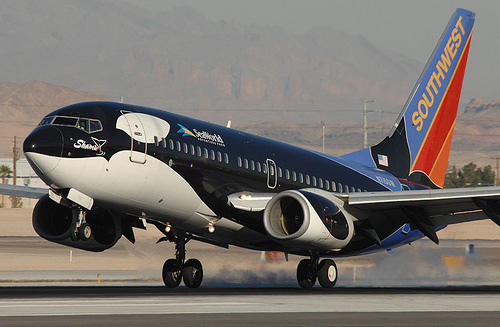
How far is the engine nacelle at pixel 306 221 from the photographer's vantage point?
84.3ft

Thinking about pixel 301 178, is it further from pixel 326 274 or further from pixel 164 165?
pixel 164 165

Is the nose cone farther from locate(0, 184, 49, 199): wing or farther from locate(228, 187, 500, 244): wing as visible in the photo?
locate(0, 184, 49, 199): wing

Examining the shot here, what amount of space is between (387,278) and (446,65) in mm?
9673

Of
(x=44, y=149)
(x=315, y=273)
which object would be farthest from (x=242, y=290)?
(x=44, y=149)

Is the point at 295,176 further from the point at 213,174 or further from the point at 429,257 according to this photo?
the point at 429,257

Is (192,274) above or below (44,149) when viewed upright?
below

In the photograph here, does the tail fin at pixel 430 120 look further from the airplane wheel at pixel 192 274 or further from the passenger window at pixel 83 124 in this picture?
the passenger window at pixel 83 124

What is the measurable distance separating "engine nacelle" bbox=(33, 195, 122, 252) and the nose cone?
4.72 m

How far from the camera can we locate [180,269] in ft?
96.4

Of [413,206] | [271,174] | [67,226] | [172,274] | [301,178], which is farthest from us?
[301,178]

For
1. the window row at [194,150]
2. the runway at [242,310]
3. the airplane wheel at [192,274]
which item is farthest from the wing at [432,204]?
the airplane wheel at [192,274]

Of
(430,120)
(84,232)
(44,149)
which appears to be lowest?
(84,232)

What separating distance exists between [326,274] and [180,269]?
4980mm

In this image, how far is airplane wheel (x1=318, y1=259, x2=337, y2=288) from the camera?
97.8 feet
